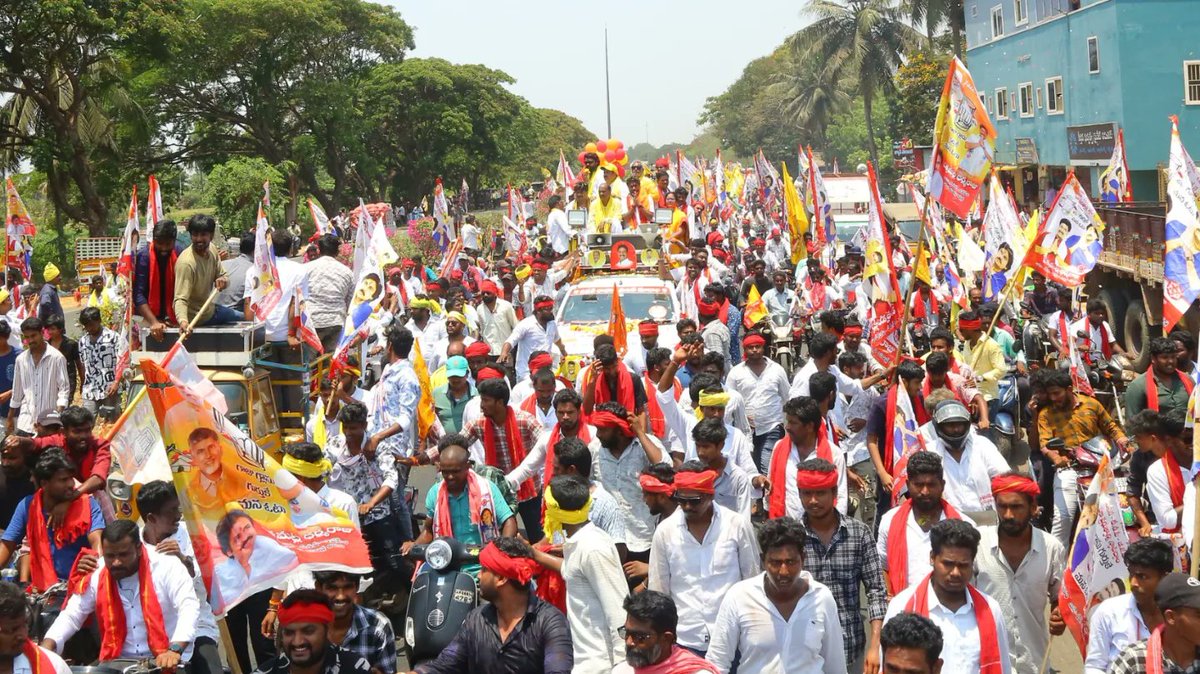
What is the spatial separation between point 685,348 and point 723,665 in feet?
16.3

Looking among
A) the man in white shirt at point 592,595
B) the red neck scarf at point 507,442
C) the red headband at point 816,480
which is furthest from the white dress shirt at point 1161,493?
the red neck scarf at point 507,442

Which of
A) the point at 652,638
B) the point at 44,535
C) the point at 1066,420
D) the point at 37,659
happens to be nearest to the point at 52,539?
the point at 44,535

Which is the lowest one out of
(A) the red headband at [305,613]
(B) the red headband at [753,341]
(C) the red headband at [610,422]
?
(A) the red headband at [305,613]

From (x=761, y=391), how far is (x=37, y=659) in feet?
18.5

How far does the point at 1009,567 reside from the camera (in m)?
6.19

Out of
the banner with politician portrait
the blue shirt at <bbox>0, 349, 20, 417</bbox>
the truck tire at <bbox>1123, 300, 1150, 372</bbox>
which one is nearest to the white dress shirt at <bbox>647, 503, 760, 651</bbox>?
the banner with politician portrait

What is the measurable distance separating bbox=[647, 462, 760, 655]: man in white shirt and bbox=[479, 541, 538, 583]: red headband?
772mm

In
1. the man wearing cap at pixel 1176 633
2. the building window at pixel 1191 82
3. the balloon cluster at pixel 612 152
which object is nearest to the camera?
the man wearing cap at pixel 1176 633

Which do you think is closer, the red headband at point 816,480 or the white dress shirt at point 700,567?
the white dress shirt at point 700,567

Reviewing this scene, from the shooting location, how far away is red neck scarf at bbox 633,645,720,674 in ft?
16.8

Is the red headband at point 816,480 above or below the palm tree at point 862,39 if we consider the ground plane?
below

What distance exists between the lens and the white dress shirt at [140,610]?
617 centimetres

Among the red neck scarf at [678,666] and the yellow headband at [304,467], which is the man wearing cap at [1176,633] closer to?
the red neck scarf at [678,666]

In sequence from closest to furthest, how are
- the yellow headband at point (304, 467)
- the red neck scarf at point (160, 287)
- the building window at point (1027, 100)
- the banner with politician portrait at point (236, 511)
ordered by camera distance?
the banner with politician portrait at point (236, 511) → the yellow headband at point (304, 467) → the red neck scarf at point (160, 287) → the building window at point (1027, 100)
